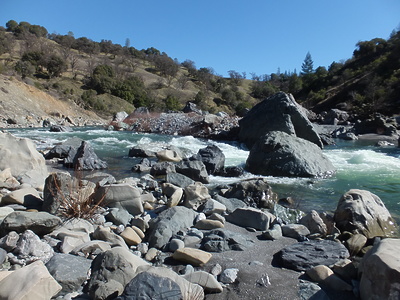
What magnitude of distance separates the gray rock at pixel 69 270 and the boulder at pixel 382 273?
94.0 inches

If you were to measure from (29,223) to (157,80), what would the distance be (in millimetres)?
57969

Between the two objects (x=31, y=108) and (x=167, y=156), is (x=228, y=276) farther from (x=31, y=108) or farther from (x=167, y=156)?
(x=31, y=108)

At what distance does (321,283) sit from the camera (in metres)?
3.04

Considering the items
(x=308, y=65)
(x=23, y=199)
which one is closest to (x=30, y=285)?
(x=23, y=199)

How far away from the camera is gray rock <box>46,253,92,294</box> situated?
2.66 meters

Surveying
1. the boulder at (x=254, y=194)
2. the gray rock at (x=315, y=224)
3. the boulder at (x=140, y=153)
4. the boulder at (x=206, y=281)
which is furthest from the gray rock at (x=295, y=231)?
the boulder at (x=140, y=153)

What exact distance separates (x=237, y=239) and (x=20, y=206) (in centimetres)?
292

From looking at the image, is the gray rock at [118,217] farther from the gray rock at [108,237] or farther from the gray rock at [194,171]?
the gray rock at [194,171]

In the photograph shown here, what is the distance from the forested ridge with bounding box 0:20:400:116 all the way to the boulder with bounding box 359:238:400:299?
33213mm

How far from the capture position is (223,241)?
148 inches

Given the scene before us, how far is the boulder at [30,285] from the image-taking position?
226 cm

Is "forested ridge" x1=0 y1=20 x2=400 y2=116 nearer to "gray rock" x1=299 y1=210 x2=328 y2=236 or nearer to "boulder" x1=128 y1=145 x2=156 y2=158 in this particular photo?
"boulder" x1=128 y1=145 x2=156 y2=158

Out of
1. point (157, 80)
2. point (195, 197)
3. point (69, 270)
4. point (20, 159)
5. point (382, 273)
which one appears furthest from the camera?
point (157, 80)

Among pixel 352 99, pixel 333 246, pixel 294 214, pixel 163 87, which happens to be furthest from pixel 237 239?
pixel 163 87
